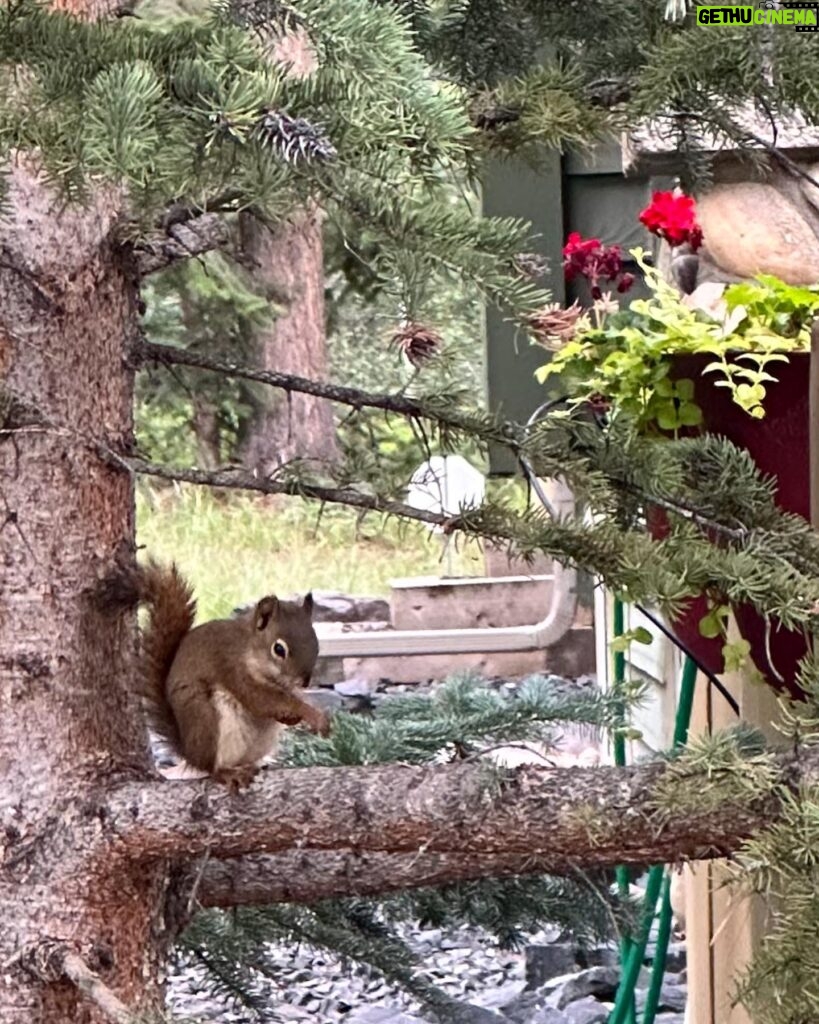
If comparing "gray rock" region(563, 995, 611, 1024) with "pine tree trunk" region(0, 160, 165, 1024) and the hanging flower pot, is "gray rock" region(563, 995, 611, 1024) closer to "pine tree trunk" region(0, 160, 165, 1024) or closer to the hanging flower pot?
the hanging flower pot

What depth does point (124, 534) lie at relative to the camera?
91 centimetres

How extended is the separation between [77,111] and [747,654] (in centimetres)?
53

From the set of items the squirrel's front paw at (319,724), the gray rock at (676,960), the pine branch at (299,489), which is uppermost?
the pine branch at (299,489)

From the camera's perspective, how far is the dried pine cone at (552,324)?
0.64m

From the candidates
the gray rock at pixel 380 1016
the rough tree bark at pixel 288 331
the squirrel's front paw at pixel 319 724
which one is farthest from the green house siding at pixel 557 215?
the rough tree bark at pixel 288 331

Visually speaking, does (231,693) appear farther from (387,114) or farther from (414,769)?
(387,114)

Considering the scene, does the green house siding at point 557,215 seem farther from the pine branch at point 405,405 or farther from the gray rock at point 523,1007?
the pine branch at point 405,405

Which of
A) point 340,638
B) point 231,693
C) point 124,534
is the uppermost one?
point 124,534

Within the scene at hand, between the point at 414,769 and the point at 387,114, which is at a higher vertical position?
the point at 387,114

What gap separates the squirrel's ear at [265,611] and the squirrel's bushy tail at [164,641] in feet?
0.26

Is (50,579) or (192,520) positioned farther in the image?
(192,520)

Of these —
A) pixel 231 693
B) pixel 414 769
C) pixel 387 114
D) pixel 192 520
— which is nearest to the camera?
pixel 387 114

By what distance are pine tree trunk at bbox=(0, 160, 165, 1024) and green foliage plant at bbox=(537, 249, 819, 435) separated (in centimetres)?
28

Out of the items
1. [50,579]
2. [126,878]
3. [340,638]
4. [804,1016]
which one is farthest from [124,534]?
[340,638]
